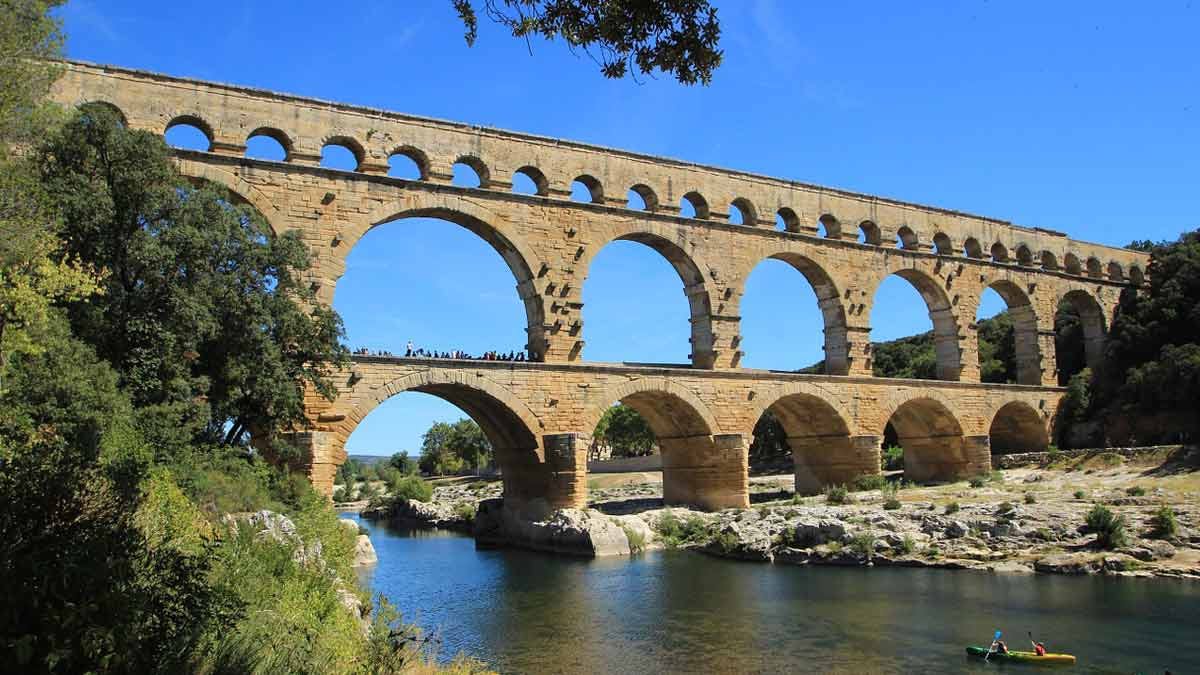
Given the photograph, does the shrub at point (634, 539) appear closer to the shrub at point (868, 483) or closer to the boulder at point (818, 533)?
the boulder at point (818, 533)

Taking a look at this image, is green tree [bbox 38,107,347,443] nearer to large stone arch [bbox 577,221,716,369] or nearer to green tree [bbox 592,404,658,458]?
large stone arch [bbox 577,221,716,369]

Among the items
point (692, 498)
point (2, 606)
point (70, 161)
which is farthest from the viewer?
point (692, 498)

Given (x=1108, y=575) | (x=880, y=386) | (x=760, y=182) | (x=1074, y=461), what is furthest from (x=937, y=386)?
(x=1108, y=575)

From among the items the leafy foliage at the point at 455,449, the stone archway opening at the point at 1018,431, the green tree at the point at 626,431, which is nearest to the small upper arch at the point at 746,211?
the stone archway opening at the point at 1018,431

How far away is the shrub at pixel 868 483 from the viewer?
26.7m

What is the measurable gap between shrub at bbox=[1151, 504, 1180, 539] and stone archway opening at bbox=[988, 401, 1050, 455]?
12987 mm

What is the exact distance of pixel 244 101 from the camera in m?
20.3

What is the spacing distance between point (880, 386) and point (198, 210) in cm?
2016

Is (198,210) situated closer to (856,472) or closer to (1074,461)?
(856,472)

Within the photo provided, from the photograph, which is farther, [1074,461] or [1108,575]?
[1074,461]

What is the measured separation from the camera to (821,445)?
28312 mm

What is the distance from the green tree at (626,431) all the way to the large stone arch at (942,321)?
88.8 ft

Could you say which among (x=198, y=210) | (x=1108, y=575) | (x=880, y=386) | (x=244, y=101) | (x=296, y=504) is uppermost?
(x=244, y=101)

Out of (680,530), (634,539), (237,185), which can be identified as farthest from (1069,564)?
(237,185)
